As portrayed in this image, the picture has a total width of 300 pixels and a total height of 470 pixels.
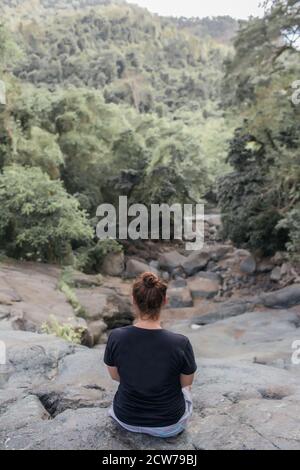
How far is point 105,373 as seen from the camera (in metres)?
5.25

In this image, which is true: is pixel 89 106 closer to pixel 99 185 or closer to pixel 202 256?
pixel 99 185

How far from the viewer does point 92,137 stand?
67.3 ft

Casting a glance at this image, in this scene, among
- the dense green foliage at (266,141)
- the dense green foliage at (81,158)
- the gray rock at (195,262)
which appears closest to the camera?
the dense green foliage at (266,141)

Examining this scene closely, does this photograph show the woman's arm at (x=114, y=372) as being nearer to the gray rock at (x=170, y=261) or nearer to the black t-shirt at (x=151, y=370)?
the black t-shirt at (x=151, y=370)

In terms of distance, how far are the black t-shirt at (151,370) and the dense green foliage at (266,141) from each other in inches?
346

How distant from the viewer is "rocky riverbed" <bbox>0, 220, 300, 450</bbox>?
11.5 ft

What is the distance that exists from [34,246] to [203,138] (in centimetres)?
3151

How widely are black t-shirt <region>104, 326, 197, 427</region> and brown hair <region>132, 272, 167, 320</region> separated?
0.45ft

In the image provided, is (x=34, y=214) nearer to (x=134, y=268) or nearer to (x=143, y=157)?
(x=134, y=268)

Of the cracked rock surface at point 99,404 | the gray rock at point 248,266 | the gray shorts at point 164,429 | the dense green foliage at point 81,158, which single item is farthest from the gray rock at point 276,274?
the gray shorts at point 164,429

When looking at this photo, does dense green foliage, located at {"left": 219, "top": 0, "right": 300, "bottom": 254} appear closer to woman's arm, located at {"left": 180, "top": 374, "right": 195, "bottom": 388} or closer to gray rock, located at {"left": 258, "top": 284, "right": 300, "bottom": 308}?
gray rock, located at {"left": 258, "top": 284, "right": 300, "bottom": 308}

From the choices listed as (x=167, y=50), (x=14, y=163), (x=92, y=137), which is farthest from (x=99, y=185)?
(x=167, y=50)

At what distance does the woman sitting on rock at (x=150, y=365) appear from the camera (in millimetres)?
3242

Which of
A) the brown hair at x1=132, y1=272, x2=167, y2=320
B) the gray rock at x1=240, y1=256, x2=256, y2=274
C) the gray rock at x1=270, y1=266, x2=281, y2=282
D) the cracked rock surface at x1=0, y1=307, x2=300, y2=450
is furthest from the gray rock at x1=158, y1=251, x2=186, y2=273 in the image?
the brown hair at x1=132, y1=272, x2=167, y2=320
